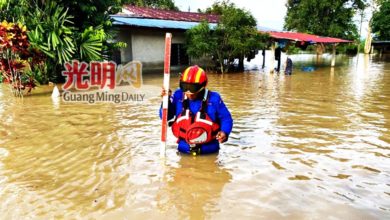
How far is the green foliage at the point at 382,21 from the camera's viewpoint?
140ft

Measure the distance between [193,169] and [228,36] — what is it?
554 inches

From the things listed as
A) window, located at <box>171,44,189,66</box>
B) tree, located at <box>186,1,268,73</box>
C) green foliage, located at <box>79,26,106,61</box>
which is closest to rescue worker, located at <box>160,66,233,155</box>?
green foliage, located at <box>79,26,106,61</box>

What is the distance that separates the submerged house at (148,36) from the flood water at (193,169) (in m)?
9.23

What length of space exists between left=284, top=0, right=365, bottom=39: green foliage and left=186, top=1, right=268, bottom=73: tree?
88.2 feet

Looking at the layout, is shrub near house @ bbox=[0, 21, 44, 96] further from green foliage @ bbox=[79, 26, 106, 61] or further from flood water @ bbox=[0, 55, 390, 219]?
flood water @ bbox=[0, 55, 390, 219]

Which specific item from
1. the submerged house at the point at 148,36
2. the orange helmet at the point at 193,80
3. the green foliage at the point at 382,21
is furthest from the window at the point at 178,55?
the green foliage at the point at 382,21

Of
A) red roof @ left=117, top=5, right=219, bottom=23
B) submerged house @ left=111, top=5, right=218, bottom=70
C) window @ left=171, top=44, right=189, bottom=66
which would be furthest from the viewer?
red roof @ left=117, top=5, right=219, bottom=23

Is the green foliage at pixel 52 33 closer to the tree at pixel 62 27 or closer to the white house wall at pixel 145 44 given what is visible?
the tree at pixel 62 27

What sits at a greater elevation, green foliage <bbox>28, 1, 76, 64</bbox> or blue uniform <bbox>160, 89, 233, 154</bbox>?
green foliage <bbox>28, 1, 76, 64</bbox>

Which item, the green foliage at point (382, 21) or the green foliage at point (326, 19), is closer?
the green foliage at point (326, 19)

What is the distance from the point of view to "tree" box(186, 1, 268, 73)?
16.9m

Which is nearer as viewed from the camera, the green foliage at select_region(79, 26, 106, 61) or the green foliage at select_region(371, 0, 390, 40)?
the green foliage at select_region(79, 26, 106, 61)

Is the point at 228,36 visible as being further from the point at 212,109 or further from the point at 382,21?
the point at 382,21

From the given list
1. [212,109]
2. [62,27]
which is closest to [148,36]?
[62,27]
